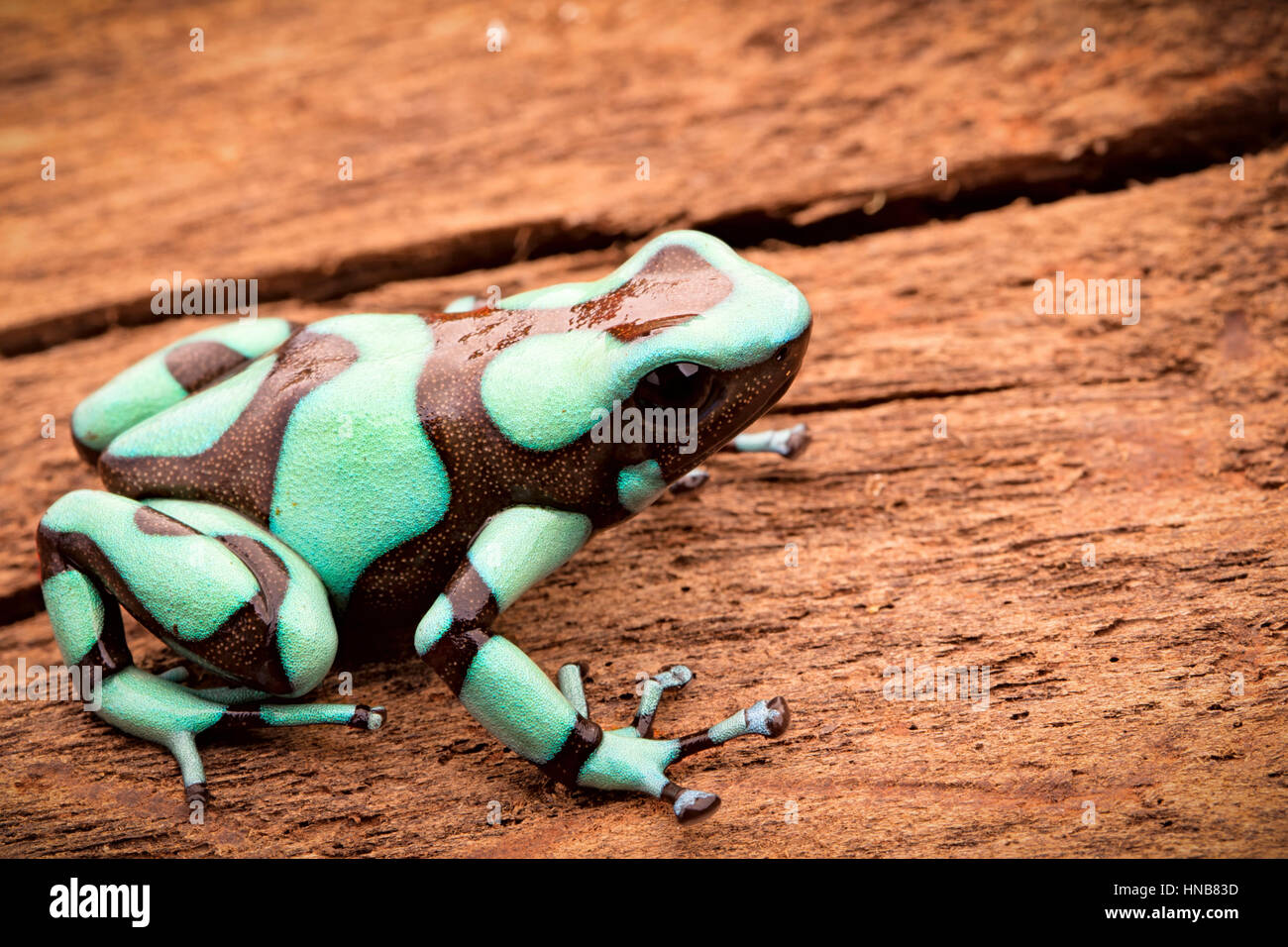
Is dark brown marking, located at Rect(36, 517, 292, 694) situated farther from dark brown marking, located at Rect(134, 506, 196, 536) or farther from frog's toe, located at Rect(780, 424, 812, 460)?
frog's toe, located at Rect(780, 424, 812, 460)

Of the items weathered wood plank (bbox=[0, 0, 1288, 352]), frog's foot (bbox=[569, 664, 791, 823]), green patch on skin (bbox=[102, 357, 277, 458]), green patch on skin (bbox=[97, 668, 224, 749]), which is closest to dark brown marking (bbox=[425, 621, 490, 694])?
frog's foot (bbox=[569, 664, 791, 823])

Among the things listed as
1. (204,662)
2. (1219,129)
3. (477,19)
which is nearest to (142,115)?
(477,19)

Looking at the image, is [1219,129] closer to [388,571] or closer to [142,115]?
[388,571]

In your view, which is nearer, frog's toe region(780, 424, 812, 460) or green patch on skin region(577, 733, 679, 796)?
green patch on skin region(577, 733, 679, 796)

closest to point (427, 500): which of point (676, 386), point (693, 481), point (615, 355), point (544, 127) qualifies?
point (615, 355)

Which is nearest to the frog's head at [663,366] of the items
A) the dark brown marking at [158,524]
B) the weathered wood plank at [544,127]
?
the dark brown marking at [158,524]

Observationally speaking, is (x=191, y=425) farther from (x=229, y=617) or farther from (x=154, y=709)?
(x=154, y=709)
